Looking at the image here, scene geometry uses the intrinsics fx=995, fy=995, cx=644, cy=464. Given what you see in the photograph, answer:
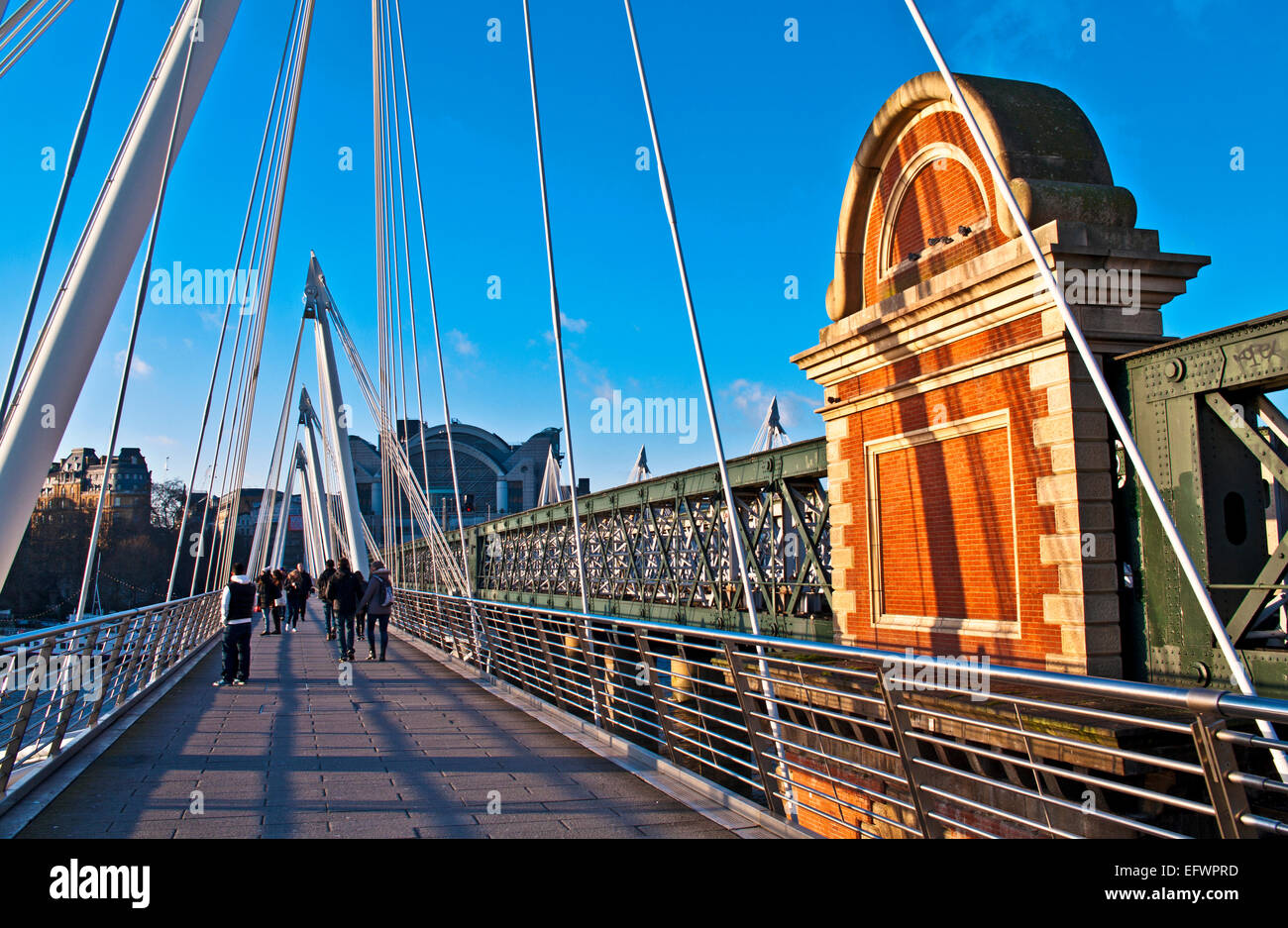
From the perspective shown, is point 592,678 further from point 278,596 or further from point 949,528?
point 278,596

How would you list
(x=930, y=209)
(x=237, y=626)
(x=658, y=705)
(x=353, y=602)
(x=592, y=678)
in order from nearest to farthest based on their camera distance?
(x=658, y=705), (x=592, y=678), (x=930, y=209), (x=237, y=626), (x=353, y=602)

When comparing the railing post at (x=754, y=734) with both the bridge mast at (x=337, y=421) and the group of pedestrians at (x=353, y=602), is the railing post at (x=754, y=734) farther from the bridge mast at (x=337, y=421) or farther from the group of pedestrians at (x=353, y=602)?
the bridge mast at (x=337, y=421)

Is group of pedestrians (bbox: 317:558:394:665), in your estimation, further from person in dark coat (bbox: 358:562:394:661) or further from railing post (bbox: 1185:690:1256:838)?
railing post (bbox: 1185:690:1256:838)

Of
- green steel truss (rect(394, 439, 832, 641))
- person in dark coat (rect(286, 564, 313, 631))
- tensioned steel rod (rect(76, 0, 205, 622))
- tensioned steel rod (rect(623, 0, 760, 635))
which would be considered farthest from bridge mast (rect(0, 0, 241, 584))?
person in dark coat (rect(286, 564, 313, 631))

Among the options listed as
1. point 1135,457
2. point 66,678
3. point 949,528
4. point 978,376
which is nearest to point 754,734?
point 1135,457

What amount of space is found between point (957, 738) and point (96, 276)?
797cm

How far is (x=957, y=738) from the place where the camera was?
870cm

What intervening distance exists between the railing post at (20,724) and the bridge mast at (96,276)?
604mm

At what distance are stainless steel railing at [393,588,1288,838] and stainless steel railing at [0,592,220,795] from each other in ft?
12.6

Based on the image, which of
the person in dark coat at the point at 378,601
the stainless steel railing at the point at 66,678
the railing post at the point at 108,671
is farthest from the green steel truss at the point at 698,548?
the railing post at the point at 108,671

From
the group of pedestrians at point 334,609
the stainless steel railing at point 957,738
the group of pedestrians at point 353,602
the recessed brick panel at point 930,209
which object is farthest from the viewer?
the group of pedestrians at point 353,602

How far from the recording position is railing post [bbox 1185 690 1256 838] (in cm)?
293

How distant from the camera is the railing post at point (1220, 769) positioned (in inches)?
115
